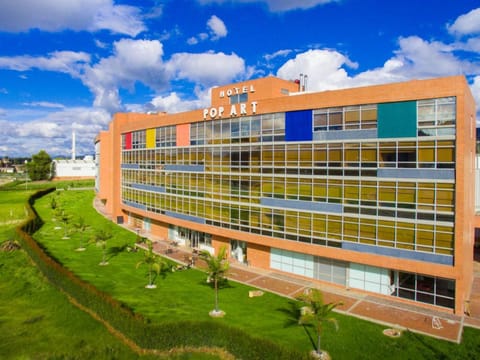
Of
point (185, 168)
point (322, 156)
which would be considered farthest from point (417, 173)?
point (185, 168)

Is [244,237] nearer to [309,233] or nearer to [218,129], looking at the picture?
[309,233]

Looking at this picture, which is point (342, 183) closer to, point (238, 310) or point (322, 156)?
point (322, 156)

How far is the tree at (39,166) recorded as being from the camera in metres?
164

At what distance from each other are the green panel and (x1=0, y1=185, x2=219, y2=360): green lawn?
2084 cm

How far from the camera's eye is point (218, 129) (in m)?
42.6

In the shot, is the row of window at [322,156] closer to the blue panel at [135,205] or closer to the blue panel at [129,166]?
the blue panel at [135,205]

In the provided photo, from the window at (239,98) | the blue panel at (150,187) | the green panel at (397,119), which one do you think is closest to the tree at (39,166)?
the blue panel at (150,187)

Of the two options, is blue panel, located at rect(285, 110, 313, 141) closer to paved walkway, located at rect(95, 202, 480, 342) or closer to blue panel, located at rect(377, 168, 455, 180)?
blue panel, located at rect(377, 168, 455, 180)

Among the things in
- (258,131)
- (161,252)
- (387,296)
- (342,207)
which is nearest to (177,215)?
(161,252)

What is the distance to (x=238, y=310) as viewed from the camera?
28.5 m

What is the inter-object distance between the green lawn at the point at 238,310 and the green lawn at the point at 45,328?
3291mm

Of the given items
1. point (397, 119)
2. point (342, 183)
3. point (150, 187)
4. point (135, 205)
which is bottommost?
point (135, 205)

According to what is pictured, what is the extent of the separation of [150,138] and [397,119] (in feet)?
119

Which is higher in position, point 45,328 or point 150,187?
point 150,187
